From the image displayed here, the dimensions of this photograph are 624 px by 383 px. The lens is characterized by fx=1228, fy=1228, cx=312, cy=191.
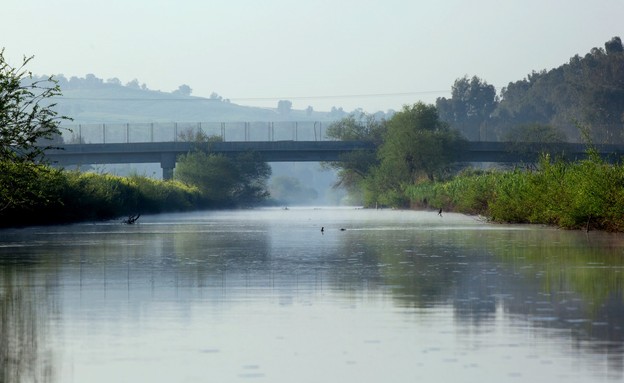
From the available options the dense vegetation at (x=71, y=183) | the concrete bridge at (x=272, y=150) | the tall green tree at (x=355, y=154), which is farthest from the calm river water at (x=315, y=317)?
the concrete bridge at (x=272, y=150)

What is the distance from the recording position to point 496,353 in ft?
39.6

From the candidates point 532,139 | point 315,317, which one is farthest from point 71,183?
point 532,139

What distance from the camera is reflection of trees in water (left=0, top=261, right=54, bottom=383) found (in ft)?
36.9

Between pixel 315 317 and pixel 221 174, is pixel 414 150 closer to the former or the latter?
pixel 221 174

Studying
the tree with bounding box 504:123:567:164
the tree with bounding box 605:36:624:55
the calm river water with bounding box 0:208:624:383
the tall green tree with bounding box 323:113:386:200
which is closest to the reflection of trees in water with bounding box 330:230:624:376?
the calm river water with bounding box 0:208:624:383

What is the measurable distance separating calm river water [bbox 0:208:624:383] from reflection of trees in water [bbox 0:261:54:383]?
0.08ft

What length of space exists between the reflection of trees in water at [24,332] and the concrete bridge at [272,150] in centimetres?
11918

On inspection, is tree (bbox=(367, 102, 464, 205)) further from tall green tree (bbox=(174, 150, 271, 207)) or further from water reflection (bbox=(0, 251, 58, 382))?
water reflection (bbox=(0, 251, 58, 382))

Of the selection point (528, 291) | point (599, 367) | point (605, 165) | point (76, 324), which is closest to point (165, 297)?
point (76, 324)

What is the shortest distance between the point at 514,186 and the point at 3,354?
46357 mm

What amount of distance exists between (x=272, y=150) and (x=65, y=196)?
83473 millimetres

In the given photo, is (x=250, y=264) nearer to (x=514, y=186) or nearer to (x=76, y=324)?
(x=76, y=324)

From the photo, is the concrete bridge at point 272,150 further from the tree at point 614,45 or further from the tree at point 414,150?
the tree at point 614,45

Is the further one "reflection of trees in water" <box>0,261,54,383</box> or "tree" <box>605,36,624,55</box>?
"tree" <box>605,36,624,55</box>
